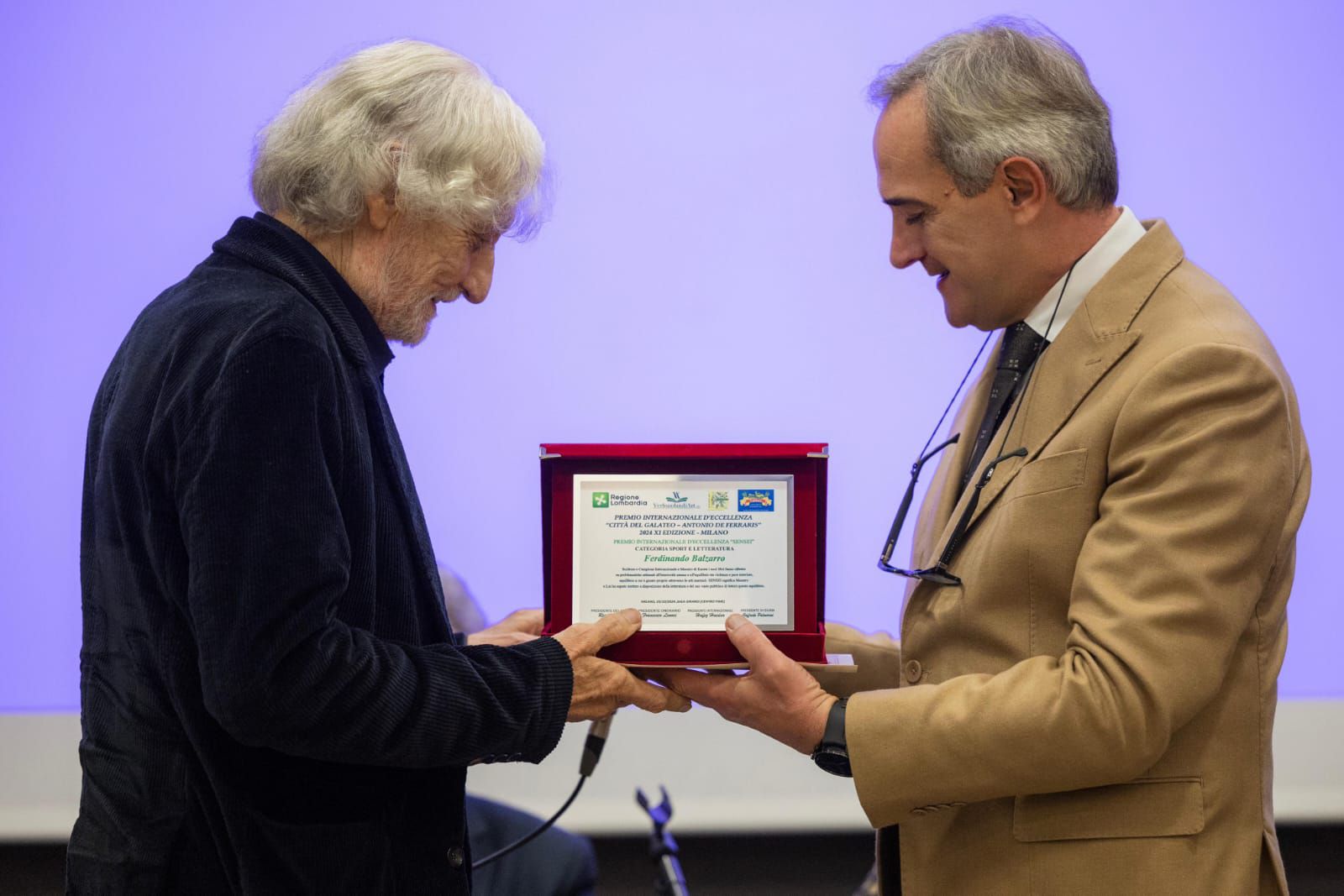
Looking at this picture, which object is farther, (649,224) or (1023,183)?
(649,224)

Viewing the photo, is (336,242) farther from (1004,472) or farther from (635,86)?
(635,86)

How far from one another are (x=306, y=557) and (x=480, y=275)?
582 millimetres

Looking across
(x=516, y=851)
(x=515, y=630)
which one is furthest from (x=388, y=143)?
(x=516, y=851)

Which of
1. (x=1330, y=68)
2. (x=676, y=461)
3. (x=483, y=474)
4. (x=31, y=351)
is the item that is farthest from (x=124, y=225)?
(x=1330, y=68)

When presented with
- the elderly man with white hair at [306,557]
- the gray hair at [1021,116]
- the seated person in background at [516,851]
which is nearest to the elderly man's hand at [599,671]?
the elderly man with white hair at [306,557]

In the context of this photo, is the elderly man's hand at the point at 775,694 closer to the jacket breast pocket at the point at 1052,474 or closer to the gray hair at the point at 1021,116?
the jacket breast pocket at the point at 1052,474

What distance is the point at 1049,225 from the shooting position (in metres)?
1.75

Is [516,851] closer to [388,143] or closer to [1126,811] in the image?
[1126,811]

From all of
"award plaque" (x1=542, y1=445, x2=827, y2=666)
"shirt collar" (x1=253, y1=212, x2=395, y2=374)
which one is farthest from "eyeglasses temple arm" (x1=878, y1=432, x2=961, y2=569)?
"shirt collar" (x1=253, y1=212, x2=395, y2=374)

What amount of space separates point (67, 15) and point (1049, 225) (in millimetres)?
2555

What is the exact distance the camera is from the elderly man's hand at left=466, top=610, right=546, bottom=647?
204cm

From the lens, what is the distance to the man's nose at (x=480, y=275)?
5.64ft

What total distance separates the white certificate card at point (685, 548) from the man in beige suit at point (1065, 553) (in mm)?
56

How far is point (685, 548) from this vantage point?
1.73m
